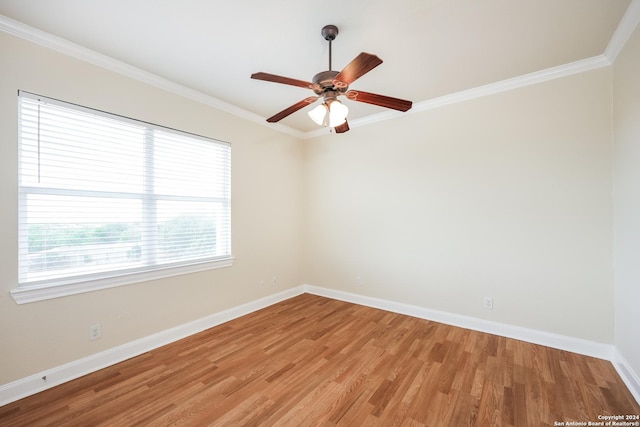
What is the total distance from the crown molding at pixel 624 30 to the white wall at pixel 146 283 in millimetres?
3626

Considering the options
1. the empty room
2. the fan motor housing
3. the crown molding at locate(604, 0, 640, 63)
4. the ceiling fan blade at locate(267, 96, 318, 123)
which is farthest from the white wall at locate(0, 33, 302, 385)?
the crown molding at locate(604, 0, 640, 63)

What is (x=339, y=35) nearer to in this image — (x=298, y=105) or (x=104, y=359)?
(x=298, y=105)

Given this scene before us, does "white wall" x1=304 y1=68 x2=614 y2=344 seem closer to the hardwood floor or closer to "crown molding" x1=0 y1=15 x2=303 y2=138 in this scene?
the hardwood floor

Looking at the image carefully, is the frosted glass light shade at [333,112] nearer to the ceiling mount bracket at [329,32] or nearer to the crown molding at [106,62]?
the ceiling mount bracket at [329,32]

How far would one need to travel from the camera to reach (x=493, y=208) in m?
2.90

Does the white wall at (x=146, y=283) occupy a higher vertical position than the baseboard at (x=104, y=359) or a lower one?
higher

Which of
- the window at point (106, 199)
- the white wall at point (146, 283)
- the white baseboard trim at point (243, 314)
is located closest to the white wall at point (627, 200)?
the white baseboard trim at point (243, 314)

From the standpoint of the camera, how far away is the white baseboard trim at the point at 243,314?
1961mm

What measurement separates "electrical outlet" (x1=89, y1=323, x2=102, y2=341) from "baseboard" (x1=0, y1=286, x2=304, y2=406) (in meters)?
0.15

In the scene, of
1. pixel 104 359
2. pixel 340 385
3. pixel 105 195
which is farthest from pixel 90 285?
pixel 340 385

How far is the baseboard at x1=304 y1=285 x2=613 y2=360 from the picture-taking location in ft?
8.00

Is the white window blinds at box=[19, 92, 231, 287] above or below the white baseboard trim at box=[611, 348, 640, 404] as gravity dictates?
above

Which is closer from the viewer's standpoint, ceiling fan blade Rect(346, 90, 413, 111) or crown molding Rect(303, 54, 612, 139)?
ceiling fan blade Rect(346, 90, 413, 111)

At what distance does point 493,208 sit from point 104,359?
4127 millimetres
